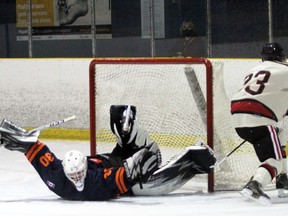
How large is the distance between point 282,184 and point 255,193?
1.44 ft

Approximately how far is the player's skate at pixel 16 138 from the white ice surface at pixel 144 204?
12.9 inches

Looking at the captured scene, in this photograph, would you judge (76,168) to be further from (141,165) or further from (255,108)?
(255,108)

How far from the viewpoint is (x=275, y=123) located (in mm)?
4602

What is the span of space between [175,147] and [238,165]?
47 centimetres

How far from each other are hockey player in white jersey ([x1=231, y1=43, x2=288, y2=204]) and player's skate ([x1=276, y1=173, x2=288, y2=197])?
138 millimetres

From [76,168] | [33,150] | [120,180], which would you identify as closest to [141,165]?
[120,180]

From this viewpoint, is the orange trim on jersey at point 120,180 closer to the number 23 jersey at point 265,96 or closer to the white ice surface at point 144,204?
the white ice surface at point 144,204

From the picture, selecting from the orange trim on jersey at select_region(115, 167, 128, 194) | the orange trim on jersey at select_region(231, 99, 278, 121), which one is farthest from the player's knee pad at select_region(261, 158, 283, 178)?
the orange trim on jersey at select_region(115, 167, 128, 194)

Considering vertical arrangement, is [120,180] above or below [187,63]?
below

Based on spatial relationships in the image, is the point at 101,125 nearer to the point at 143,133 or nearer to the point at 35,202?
the point at 143,133

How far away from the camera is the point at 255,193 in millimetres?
4375

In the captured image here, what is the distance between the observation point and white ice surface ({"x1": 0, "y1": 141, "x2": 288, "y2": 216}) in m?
4.34

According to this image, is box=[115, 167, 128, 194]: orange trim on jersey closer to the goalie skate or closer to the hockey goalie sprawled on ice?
the hockey goalie sprawled on ice

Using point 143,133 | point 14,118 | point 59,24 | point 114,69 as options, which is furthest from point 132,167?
point 59,24
